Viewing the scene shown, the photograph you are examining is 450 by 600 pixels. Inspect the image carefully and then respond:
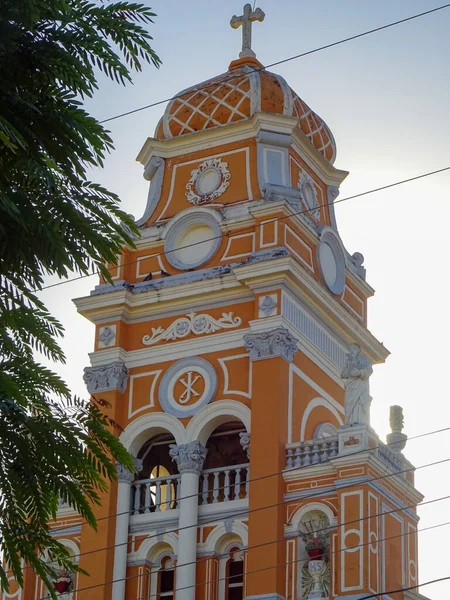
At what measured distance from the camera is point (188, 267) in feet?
99.5

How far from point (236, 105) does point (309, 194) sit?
2.56m

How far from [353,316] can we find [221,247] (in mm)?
3435

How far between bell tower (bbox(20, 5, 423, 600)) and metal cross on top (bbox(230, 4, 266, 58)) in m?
A: 1.58

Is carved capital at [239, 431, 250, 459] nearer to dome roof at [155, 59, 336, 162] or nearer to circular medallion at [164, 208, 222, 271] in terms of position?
circular medallion at [164, 208, 222, 271]

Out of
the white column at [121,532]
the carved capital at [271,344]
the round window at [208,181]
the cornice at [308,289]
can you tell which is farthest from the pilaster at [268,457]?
the round window at [208,181]

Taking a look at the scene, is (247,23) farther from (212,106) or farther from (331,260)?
(331,260)

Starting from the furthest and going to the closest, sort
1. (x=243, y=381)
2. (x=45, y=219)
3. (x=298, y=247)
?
(x=298, y=247) < (x=243, y=381) < (x=45, y=219)

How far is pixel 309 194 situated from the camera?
32.2 metres

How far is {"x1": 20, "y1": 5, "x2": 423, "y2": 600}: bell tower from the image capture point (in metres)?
26.6

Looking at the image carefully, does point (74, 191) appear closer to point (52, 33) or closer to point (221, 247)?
point (52, 33)

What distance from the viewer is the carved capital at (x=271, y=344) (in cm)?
Result: 2827

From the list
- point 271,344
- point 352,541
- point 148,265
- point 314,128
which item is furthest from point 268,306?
point 314,128

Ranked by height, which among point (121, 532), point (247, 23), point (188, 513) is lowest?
point (121, 532)

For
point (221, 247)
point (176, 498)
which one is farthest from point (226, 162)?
point (176, 498)
